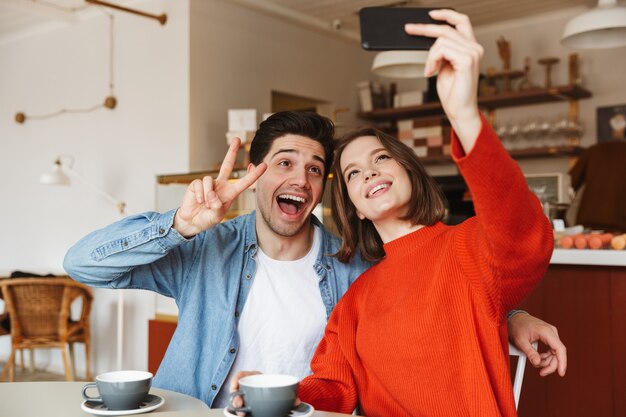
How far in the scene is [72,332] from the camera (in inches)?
186

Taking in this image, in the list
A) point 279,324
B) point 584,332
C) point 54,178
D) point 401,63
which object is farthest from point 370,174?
point 54,178

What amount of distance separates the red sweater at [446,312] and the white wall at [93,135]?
3.34 meters

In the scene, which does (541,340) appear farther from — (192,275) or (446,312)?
(192,275)

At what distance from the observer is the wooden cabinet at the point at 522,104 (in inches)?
205

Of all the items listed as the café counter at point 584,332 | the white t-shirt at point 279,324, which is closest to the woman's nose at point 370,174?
the white t-shirt at point 279,324

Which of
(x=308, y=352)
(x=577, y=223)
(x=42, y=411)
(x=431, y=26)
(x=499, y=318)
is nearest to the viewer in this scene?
(x=431, y=26)

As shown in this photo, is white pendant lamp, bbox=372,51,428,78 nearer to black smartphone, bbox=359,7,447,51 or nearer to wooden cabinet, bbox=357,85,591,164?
wooden cabinet, bbox=357,85,591,164

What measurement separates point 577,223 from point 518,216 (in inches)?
143

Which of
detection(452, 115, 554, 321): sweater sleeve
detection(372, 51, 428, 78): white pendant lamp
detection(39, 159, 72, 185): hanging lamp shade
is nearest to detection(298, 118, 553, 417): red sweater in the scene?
detection(452, 115, 554, 321): sweater sleeve

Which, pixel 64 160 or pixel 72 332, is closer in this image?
pixel 72 332

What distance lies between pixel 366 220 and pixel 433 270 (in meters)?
0.42

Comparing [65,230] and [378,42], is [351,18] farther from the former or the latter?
[378,42]

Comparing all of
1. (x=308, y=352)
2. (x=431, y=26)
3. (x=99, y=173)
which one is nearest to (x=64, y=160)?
(x=99, y=173)

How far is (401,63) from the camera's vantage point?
12.9 feet
